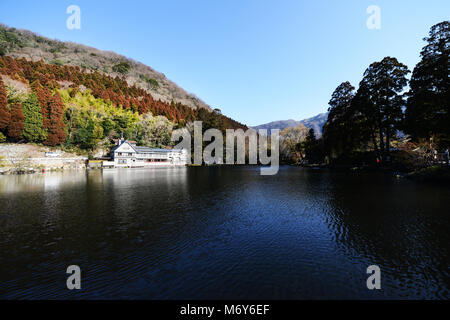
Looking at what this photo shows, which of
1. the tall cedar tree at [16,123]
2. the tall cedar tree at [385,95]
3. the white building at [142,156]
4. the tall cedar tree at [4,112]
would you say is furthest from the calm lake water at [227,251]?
the tall cedar tree at [4,112]

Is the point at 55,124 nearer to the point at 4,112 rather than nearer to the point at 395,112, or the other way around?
the point at 4,112

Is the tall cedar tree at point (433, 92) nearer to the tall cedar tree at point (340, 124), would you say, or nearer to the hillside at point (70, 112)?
the tall cedar tree at point (340, 124)

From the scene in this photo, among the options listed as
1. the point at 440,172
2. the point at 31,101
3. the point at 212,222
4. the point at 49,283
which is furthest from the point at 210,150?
the point at 49,283

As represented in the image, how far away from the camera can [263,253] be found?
6.17 m

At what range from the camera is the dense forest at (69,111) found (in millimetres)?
45844

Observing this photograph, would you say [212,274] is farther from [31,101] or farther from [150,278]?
[31,101]

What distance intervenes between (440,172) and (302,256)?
24733 millimetres

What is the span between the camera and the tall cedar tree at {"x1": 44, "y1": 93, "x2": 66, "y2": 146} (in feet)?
162

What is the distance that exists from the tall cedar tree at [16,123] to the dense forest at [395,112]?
67.7 metres

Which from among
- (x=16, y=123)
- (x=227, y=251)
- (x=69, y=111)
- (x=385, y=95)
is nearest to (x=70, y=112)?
(x=69, y=111)

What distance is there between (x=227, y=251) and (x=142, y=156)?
188 ft

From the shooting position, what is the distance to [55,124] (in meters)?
50.6

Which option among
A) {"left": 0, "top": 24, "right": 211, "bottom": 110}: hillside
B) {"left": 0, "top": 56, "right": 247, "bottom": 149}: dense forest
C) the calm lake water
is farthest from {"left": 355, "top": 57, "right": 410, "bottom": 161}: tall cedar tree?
{"left": 0, "top": 24, "right": 211, "bottom": 110}: hillside

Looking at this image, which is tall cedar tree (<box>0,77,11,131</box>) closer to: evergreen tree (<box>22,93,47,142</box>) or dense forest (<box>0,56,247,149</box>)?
dense forest (<box>0,56,247,149</box>)
